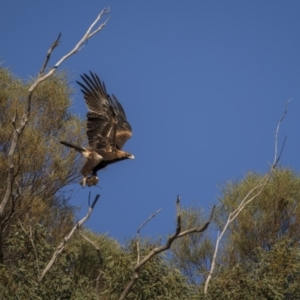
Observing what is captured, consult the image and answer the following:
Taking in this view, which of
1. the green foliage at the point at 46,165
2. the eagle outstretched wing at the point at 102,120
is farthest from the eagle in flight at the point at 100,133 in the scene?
the green foliage at the point at 46,165

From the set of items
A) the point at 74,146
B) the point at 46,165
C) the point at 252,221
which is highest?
the point at 252,221

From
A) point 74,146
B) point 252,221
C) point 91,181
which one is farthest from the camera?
point 252,221

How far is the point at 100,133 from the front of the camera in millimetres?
18547

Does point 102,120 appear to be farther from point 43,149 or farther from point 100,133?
point 43,149

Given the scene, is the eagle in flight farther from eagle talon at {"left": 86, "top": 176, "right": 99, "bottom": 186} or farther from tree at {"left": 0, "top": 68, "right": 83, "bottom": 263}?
tree at {"left": 0, "top": 68, "right": 83, "bottom": 263}

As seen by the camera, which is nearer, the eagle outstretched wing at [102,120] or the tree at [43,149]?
the eagle outstretched wing at [102,120]

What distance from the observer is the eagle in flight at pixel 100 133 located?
59.0 feet

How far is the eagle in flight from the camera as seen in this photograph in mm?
17969

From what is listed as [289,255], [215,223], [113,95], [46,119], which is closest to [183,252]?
[215,223]

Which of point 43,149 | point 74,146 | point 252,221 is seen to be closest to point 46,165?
point 43,149

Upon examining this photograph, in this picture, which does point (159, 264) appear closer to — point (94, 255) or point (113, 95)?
point (113, 95)

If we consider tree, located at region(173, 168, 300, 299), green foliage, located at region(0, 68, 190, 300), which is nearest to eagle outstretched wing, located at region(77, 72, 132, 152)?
green foliage, located at region(0, 68, 190, 300)

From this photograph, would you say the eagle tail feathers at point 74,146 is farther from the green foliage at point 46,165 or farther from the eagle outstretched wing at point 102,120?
the green foliage at point 46,165

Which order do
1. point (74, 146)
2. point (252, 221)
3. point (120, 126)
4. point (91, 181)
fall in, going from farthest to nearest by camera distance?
point (252, 221) < point (120, 126) < point (74, 146) < point (91, 181)
